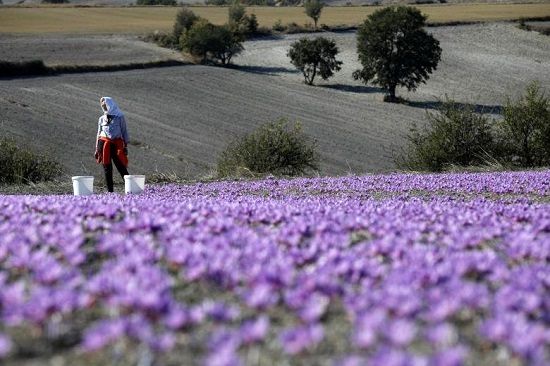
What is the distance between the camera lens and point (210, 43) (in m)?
77.9

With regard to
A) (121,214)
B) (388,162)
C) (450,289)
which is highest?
(450,289)

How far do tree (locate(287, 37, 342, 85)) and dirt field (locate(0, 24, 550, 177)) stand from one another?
1465 millimetres

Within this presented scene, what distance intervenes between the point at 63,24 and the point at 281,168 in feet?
277

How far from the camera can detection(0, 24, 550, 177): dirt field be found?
3969 cm

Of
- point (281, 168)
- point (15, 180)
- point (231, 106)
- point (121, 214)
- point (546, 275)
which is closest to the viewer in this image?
point (546, 275)

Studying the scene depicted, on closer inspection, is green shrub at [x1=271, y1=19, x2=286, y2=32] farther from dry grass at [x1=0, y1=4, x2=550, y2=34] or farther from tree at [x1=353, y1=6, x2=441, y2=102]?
tree at [x1=353, y1=6, x2=441, y2=102]

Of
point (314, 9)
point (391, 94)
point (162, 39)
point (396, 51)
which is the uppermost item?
point (314, 9)

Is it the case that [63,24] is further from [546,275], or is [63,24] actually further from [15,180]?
[546,275]

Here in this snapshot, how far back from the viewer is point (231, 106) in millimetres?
58062

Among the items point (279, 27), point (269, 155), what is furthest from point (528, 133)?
point (279, 27)

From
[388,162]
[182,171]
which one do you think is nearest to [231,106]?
[388,162]

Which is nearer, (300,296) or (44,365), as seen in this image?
(44,365)

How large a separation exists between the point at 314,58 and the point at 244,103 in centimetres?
1812

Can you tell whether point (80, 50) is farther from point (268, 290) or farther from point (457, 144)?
point (268, 290)
